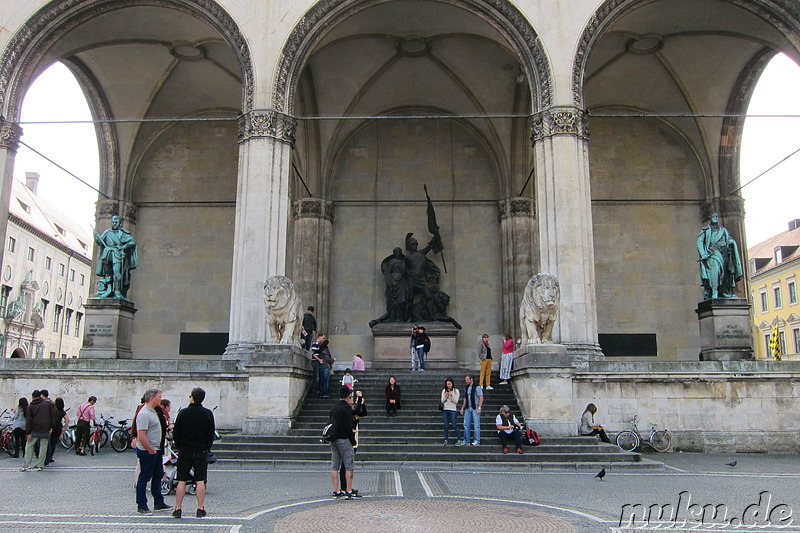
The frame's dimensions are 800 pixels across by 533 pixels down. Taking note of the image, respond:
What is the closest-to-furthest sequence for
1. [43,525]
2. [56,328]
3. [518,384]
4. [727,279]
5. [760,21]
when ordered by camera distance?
[43,525], [518,384], [727,279], [760,21], [56,328]

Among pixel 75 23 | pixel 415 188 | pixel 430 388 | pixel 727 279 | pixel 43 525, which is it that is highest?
pixel 75 23

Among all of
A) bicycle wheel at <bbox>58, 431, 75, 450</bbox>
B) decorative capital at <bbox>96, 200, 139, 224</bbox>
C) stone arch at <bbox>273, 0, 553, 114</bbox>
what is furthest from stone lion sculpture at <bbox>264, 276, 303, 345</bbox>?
decorative capital at <bbox>96, 200, 139, 224</bbox>

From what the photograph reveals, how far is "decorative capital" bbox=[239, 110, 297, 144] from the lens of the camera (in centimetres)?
1823

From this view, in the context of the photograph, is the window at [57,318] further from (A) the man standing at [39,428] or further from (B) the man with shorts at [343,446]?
(B) the man with shorts at [343,446]

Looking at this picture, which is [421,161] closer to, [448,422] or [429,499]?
[448,422]

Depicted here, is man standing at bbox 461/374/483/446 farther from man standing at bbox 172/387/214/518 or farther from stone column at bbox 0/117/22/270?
stone column at bbox 0/117/22/270

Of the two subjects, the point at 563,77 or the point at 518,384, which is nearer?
the point at 518,384

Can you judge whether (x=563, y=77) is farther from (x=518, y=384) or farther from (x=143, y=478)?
(x=143, y=478)

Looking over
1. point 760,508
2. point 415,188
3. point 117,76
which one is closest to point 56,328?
point 117,76

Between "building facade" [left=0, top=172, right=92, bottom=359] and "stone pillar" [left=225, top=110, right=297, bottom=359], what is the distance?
3220 cm

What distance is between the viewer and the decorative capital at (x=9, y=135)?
18.7 m

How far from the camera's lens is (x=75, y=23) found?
63.7 feet

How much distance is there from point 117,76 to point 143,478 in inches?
769
